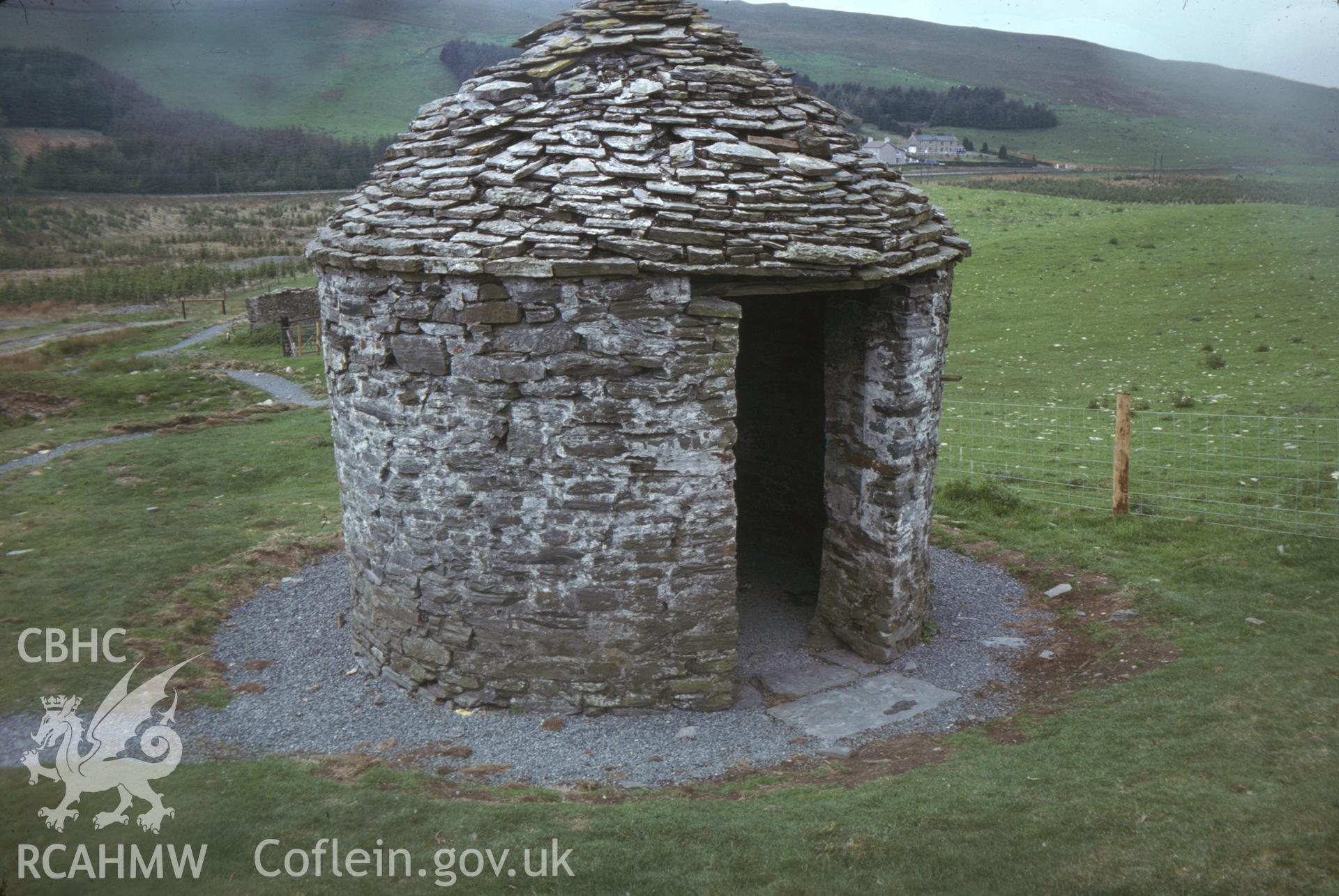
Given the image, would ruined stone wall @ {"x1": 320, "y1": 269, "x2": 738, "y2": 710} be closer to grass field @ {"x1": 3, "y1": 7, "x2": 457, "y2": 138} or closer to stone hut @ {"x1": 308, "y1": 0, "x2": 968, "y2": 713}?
stone hut @ {"x1": 308, "y1": 0, "x2": 968, "y2": 713}

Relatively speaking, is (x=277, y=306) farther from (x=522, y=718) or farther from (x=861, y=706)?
(x=861, y=706)

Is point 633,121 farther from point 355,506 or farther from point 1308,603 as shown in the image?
point 1308,603

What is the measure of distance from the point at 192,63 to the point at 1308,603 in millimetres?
67081

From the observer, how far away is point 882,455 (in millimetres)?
7992

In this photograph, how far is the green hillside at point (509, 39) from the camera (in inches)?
2026

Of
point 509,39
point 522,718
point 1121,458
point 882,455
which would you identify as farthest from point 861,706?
point 509,39

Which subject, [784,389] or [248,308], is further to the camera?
[248,308]

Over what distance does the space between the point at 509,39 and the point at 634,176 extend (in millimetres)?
57796

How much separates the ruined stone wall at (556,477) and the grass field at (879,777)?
1177mm

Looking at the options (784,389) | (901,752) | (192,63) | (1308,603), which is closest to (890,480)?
(901,752)

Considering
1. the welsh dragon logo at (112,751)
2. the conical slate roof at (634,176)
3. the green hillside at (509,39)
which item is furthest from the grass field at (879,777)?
the green hillside at (509,39)

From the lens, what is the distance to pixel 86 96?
41250 mm

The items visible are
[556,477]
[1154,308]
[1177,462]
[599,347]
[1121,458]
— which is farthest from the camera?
→ [1154,308]

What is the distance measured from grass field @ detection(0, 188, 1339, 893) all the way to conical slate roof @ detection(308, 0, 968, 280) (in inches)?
146
